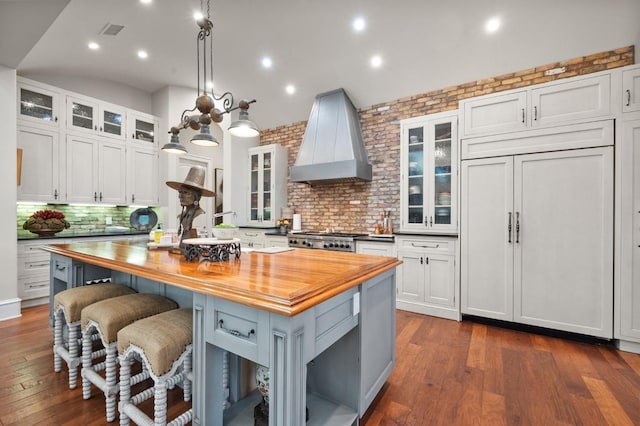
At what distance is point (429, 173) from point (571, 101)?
1.47 m

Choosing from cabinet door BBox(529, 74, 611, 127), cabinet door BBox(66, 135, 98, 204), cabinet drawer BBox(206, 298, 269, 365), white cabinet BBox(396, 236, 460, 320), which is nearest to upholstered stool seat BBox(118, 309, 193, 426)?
cabinet drawer BBox(206, 298, 269, 365)

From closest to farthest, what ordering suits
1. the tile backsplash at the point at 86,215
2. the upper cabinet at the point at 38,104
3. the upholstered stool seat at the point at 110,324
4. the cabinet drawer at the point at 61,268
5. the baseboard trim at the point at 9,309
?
the upholstered stool seat at the point at 110,324 → the cabinet drawer at the point at 61,268 → the baseboard trim at the point at 9,309 → the upper cabinet at the point at 38,104 → the tile backsplash at the point at 86,215

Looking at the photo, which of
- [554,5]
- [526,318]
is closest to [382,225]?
[526,318]

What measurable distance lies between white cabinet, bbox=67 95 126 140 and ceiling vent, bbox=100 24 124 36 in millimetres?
1167

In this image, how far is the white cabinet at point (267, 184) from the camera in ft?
17.0

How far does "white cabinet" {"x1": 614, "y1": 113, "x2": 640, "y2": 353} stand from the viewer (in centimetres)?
244

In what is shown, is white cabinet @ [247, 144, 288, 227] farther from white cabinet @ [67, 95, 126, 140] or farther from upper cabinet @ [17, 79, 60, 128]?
upper cabinet @ [17, 79, 60, 128]

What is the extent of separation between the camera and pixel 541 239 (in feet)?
9.22

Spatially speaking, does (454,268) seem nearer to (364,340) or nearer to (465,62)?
(364,340)

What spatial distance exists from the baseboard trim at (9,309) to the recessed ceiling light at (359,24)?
511 cm

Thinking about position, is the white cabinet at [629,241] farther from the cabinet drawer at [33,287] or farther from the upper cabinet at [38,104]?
the upper cabinet at [38,104]

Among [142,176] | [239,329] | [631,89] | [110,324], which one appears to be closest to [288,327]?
[239,329]

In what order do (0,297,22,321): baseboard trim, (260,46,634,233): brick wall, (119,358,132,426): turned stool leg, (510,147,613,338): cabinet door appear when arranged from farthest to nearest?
(260,46,634,233): brick wall < (0,297,22,321): baseboard trim < (510,147,613,338): cabinet door < (119,358,132,426): turned stool leg

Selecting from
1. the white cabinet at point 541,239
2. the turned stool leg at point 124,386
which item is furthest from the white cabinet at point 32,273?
the white cabinet at point 541,239
